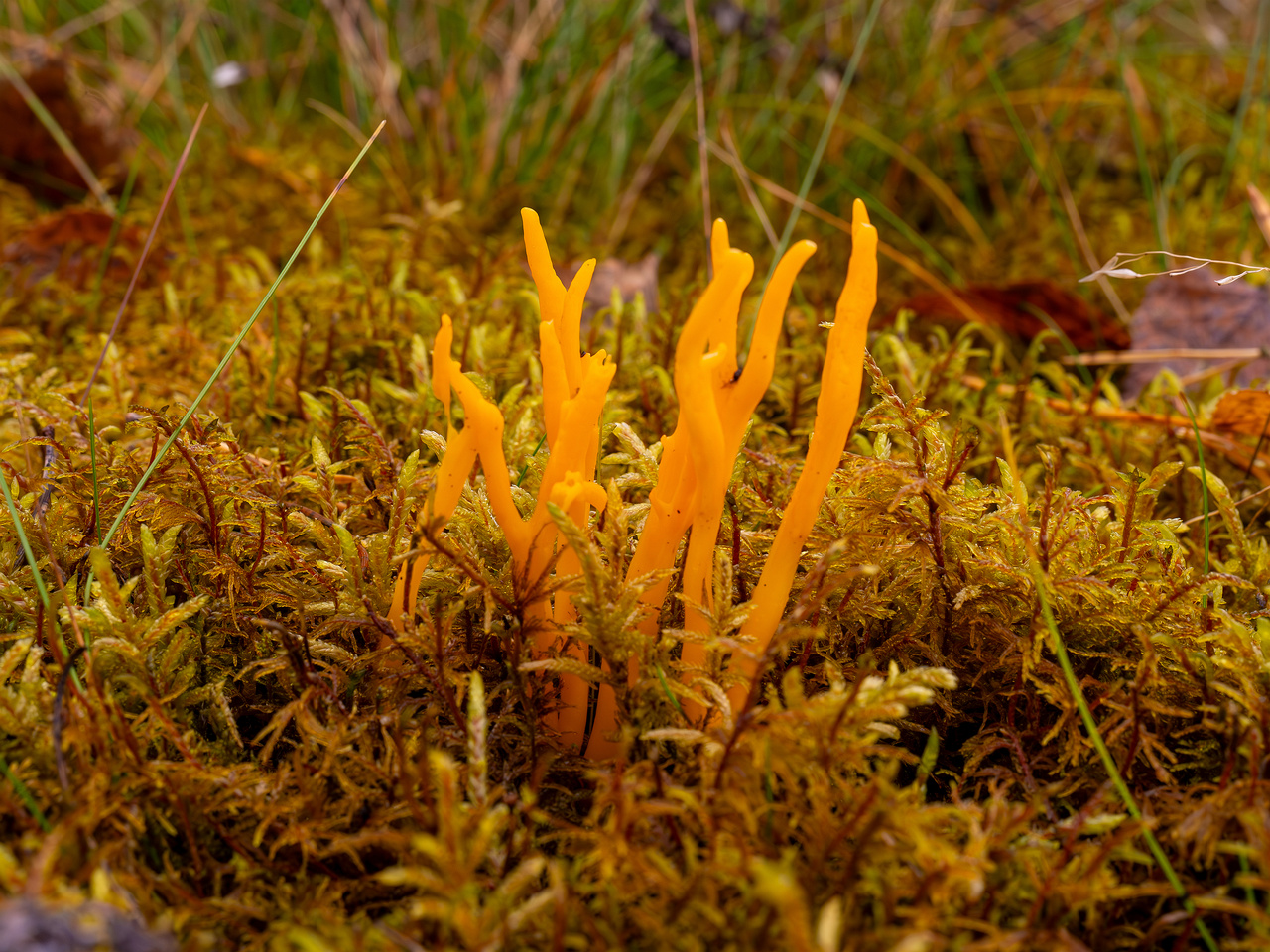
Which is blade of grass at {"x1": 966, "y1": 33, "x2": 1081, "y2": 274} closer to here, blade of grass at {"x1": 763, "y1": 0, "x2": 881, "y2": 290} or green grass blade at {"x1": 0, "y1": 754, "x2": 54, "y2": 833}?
blade of grass at {"x1": 763, "y1": 0, "x2": 881, "y2": 290}

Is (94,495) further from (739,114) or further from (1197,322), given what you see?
(739,114)

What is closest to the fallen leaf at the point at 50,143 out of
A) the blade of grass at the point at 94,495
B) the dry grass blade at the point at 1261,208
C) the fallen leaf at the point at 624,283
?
the fallen leaf at the point at 624,283

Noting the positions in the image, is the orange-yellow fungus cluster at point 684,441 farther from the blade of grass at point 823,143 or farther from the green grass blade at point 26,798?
the blade of grass at point 823,143

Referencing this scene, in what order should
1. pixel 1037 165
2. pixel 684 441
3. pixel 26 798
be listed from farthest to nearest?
1. pixel 1037 165
2. pixel 684 441
3. pixel 26 798

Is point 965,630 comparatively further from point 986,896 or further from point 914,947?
point 914,947

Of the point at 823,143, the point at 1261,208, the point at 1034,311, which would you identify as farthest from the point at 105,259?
the point at 1261,208
